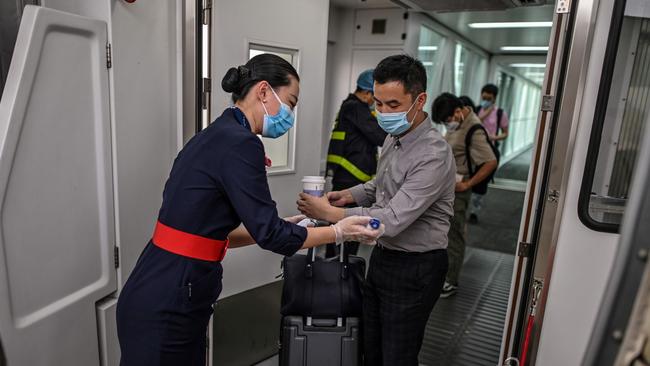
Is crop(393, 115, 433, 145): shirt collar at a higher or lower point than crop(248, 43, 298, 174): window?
higher

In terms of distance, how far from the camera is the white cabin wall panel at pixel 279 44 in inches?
80.1

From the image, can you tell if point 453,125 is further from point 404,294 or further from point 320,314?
point 320,314

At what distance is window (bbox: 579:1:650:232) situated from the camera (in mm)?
1334

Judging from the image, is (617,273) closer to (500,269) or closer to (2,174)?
A: (2,174)

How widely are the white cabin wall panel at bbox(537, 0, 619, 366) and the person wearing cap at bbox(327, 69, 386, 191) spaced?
1.78m

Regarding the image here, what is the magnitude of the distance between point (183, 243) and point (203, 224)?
87mm

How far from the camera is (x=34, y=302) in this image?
4.43ft

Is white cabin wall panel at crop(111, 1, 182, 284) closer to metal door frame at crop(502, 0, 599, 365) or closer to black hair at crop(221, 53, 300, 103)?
black hair at crop(221, 53, 300, 103)

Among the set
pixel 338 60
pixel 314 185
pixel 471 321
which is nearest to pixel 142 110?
pixel 314 185

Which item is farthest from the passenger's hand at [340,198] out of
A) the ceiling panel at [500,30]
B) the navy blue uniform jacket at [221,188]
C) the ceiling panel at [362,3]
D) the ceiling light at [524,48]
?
the ceiling light at [524,48]

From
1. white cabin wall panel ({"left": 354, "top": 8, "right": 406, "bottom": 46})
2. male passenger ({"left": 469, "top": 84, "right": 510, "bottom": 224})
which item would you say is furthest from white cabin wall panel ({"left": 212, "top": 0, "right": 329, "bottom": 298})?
male passenger ({"left": 469, "top": 84, "right": 510, "bottom": 224})

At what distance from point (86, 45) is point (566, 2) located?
165cm

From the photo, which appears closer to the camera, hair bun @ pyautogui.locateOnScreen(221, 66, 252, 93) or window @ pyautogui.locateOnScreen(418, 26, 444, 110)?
hair bun @ pyautogui.locateOnScreen(221, 66, 252, 93)

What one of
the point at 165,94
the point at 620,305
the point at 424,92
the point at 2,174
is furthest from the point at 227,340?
the point at 620,305
